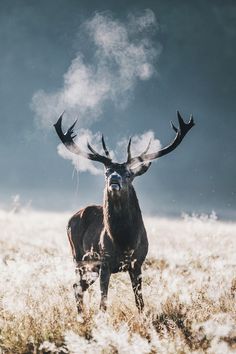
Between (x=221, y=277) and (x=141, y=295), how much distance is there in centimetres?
195

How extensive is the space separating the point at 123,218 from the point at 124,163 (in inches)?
35.7

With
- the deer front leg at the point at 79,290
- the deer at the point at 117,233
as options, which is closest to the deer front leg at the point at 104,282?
the deer at the point at 117,233

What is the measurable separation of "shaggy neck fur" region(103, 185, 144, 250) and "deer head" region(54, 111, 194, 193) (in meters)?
0.16

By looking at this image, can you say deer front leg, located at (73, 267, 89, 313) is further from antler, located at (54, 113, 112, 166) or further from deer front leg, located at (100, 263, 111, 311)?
antler, located at (54, 113, 112, 166)

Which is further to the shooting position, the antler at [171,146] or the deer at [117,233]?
the antler at [171,146]

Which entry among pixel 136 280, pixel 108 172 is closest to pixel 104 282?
pixel 136 280

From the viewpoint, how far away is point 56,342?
4.81 metres

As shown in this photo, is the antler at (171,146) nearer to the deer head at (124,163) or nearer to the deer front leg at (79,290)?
the deer head at (124,163)

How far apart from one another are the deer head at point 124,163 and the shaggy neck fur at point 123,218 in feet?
0.54

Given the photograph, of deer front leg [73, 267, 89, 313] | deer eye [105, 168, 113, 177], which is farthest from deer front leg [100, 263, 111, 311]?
deer eye [105, 168, 113, 177]

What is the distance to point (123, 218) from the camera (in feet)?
22.5

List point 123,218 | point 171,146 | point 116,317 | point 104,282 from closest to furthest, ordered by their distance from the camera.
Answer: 1. point 116,317
2. point 104,282
3. point 123,218
4. point 171,146

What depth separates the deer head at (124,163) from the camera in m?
6.62

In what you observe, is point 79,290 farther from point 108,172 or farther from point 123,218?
point 108,172
